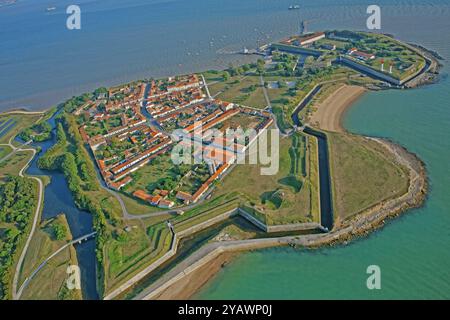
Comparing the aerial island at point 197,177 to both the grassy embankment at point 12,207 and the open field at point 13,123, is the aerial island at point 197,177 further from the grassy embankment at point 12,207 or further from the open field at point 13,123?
the open field at point 13,123

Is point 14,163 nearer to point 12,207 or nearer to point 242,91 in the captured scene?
point 12,207

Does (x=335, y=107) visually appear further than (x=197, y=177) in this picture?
Yes

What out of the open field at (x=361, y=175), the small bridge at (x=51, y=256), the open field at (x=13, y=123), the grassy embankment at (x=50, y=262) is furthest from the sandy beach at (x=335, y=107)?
the open field at (x=13, y=123)

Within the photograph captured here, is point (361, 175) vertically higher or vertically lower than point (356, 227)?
higher

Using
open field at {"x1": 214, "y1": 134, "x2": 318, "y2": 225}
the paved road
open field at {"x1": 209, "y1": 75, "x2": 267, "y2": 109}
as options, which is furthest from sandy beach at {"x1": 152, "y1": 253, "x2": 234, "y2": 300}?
open field at {"x1": 209, "y1": 75, "x2": 267, "y2": 109}

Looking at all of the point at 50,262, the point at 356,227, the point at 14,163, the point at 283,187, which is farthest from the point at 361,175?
the point at 14,163

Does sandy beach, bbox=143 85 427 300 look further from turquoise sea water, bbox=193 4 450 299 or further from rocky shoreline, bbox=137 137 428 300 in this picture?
turquoise sea water, bbox=193 4 450 299

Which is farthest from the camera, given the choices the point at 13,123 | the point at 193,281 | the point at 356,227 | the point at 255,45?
the point at 255,45
